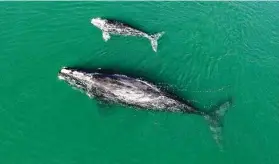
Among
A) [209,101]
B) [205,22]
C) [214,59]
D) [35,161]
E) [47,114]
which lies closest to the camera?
[35,161]

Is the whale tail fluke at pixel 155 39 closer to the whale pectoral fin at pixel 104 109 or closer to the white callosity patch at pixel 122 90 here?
the white callosity patch at pixel 122 90

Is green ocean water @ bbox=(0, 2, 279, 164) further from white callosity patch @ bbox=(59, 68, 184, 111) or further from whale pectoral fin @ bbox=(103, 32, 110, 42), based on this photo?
white callosity patch @ bbox=(59, 68, 184, 111)

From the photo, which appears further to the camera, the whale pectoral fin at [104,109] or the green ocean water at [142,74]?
the whale pectoral fin at [104,109]

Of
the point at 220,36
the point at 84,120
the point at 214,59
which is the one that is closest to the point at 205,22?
the point at 220,36

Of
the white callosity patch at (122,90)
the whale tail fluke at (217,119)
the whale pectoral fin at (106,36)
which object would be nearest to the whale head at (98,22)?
the whale pectoral fin at (106,36)

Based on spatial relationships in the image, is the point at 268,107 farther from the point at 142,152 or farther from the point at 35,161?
the point at 35,161
